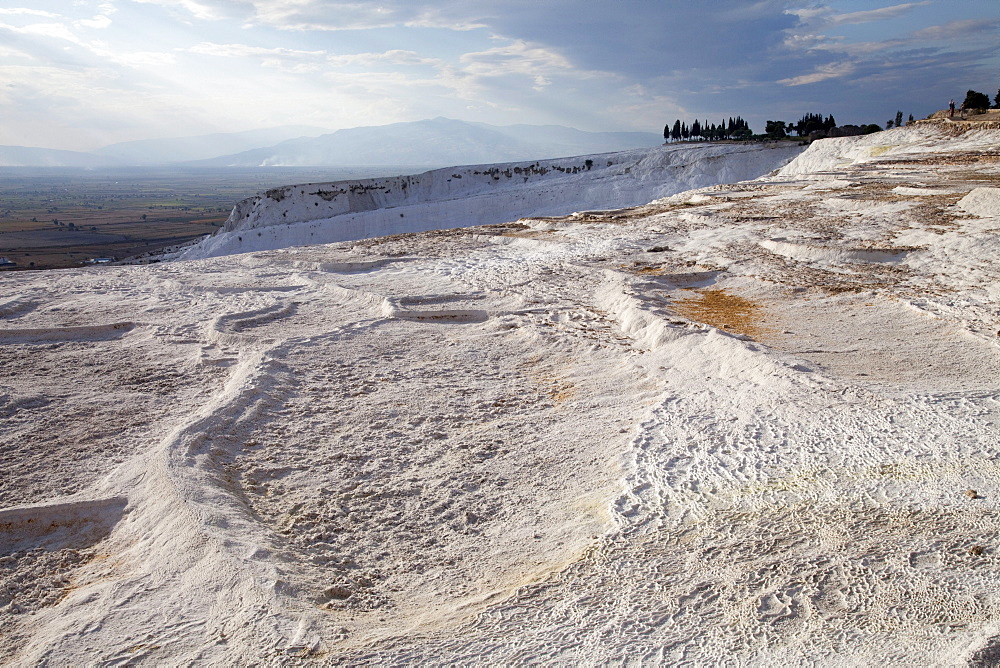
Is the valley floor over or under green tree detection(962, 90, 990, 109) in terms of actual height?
under

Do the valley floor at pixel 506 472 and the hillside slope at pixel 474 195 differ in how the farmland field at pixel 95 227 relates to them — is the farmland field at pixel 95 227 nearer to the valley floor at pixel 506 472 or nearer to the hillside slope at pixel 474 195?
the hillside slope at pixel 474 195

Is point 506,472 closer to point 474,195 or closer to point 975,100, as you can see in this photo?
point 474,195

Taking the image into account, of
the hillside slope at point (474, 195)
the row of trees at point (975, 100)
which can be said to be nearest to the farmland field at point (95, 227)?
the hillside slope at point (474, 195)

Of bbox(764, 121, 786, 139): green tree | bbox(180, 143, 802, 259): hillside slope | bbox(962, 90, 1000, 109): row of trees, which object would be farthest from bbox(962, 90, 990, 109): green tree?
bbox(764, 121, 786, 139): green tree

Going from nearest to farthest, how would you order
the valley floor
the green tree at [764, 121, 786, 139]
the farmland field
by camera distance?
the valley floor < the farmland field < the green tree at [764, 121, 786, 139]

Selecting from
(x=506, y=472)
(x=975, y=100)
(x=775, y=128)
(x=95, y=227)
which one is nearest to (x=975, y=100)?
(x=975, y=100)

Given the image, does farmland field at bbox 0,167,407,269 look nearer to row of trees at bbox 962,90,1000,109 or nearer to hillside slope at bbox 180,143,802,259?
hillside slope at bbox 180,143,802,259
